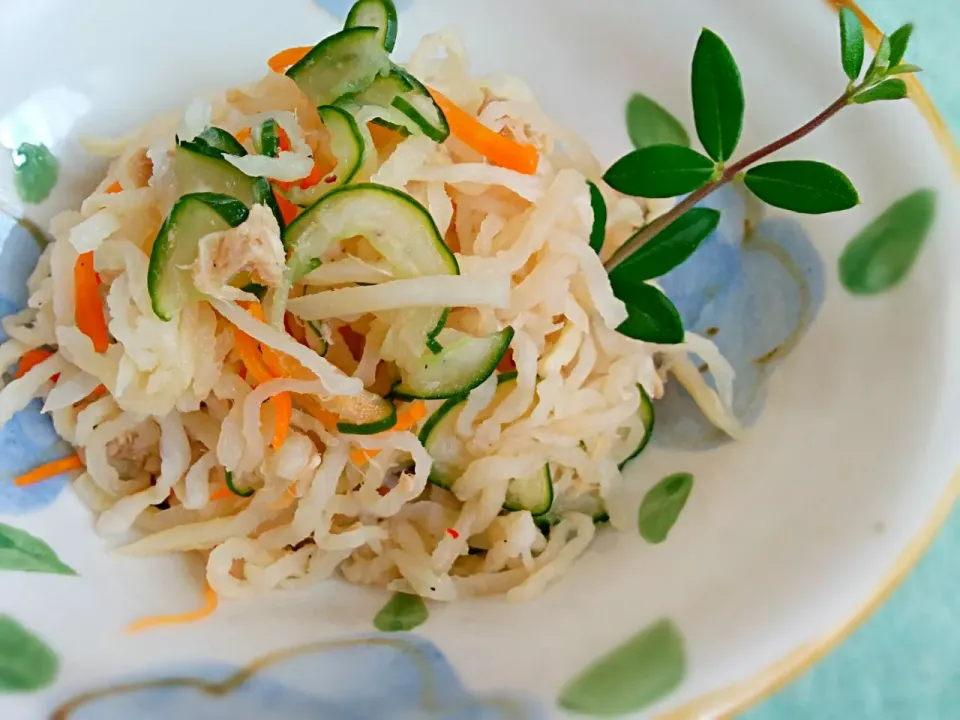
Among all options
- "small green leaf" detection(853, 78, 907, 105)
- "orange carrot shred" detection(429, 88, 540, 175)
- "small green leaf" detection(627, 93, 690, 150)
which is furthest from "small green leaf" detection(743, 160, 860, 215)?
"small green leaf" detection(627, 93, 690, 150)

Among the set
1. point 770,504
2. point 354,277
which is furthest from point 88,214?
point 770,504

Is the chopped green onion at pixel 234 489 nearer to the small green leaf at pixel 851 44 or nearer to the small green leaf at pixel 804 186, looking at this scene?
the small green leaf at pixel 804 186

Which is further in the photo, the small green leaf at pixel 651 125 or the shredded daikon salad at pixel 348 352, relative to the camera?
the small green leaf at pixel 651 125

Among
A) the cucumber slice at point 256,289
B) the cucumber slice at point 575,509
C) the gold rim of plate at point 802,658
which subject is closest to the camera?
the gold rim of plate at point 802,658

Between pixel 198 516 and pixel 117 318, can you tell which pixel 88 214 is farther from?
pixel 198 516

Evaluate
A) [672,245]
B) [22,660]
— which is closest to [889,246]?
[672,245]

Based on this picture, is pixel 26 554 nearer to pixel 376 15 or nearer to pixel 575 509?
pixel 575 509

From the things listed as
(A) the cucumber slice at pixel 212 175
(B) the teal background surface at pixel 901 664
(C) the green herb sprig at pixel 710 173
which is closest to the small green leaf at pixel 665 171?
(C) the green herb sprig at pixel 710 173
